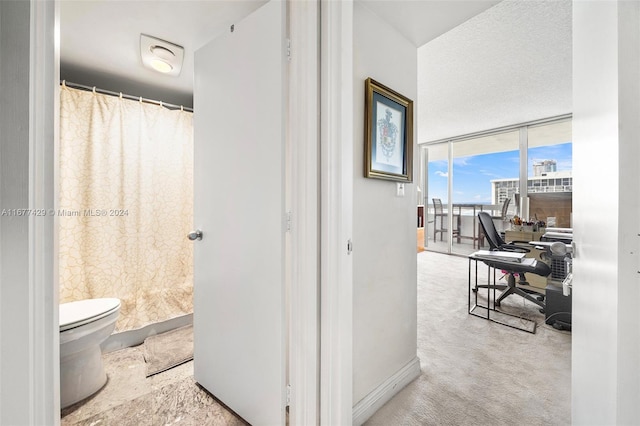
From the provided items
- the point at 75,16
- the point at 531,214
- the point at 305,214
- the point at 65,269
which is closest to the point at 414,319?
the point at 305,214

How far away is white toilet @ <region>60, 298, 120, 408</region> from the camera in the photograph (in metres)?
1.44

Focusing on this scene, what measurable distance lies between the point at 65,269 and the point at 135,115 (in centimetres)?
134

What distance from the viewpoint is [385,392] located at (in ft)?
5.00

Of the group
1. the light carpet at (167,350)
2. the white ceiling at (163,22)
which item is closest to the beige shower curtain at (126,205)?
the light carpet at (167,350)

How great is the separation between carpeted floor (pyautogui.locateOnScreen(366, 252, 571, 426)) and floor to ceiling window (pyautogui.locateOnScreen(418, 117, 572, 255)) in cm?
256

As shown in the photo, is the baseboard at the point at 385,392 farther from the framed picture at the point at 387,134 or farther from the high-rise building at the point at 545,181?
the high-rise building at the point at 545,181

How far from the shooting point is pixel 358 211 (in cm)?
137

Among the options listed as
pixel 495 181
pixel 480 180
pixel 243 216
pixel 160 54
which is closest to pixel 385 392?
pixel 243 216

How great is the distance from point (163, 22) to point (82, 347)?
1.90 meters

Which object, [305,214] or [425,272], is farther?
[425,272]

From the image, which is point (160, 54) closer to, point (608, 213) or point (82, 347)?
point (82, 347)

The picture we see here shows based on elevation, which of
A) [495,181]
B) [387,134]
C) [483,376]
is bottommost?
[483,376]

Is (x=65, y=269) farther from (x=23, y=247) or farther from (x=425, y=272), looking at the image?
(x=425, y=272)

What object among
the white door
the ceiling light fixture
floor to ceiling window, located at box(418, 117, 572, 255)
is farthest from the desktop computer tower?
the ceiling light fixture
